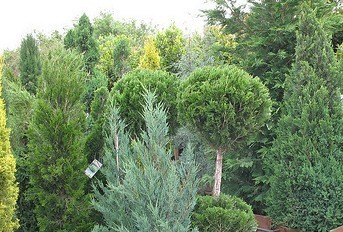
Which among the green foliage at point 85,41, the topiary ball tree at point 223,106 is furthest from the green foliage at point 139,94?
the green foliage at point 85,41

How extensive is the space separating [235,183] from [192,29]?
36.1ft

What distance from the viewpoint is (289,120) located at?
5.76 meters

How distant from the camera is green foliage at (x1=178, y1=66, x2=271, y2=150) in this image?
4359mm

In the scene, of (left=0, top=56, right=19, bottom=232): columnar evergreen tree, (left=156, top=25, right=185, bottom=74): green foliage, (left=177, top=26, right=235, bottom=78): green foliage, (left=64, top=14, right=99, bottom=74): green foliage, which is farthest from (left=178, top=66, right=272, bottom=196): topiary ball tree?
(left=156, top=25, right=185, bottom=74): green foliage

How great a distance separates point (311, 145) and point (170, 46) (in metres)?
8.96

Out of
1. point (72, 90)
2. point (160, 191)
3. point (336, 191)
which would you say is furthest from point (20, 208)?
point (336, 191)

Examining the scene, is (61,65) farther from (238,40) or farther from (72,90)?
(238,40)

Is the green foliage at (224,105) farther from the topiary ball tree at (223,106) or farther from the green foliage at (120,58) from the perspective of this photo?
the green foliage at (120,58)

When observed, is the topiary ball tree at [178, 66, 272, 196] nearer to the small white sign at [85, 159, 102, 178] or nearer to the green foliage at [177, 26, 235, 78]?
the small white sign at [85, 159, 102, 178]

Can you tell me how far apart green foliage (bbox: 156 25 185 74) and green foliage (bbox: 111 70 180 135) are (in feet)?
25.4

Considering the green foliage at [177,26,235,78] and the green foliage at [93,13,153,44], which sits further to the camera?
the green foliage at [93,13,153,44]

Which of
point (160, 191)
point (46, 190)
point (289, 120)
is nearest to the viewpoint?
point (160, 191)

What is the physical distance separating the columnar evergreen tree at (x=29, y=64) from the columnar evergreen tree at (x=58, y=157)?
3.47 meters

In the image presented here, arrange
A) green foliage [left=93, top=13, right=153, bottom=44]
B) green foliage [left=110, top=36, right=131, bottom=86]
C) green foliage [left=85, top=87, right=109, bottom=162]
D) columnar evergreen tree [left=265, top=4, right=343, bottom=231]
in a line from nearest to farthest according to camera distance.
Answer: green foliage [left=85, top=87, right=109, bottom=162] < columnar evergreen tree [left=265, top=4, right=343, bottom=231] < green foliage [left=110, top=36, right=131, bottom=86] < green foliage [left=93, top=13, right=153, bottom=44]
